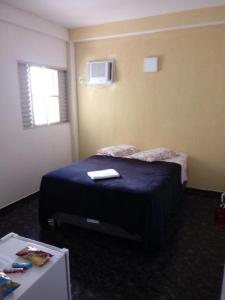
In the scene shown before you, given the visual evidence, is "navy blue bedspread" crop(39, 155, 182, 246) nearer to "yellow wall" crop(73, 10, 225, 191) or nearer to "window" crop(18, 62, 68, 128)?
"yellow wall" crop(73, 10, 225, 191)

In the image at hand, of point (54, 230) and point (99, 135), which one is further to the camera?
point (99, 135)

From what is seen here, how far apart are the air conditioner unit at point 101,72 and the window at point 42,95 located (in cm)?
50

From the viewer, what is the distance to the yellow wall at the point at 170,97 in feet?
10.5

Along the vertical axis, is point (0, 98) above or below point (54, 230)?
above

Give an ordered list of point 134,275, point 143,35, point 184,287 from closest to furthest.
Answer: point 184,287, point 134,275, point 143,35

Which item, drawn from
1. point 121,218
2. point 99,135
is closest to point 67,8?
point 99,135

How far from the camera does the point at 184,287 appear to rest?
70.7 inches

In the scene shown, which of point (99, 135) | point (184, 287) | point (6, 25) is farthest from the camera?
point (99, 135)

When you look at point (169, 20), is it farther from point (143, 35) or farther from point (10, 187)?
point (10, 187)

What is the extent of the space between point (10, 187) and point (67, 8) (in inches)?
93.0

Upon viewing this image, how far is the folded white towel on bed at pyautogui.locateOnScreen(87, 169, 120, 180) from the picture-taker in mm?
2473

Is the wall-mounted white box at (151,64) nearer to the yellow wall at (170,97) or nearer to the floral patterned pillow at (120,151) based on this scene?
the yellow wall at (170,97)

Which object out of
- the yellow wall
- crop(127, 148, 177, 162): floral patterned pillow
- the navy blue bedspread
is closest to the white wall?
the yellow wall

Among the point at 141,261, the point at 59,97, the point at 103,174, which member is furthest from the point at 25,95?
the point at 141,261
